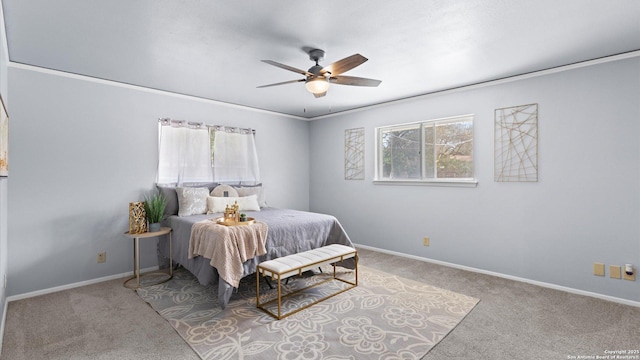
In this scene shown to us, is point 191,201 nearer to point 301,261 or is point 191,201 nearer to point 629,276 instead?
point 301,261

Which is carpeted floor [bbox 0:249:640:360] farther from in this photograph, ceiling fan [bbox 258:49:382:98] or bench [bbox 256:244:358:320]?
ceiling fan [bbox 258:49:382:98]

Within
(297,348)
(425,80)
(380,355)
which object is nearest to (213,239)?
(297,348)

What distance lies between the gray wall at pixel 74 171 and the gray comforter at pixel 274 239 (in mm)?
662

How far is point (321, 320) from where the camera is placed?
8.67 ft

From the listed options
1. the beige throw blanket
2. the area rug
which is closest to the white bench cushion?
the beige throw blanket

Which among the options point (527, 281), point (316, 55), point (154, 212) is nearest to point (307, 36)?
point (316, 55)

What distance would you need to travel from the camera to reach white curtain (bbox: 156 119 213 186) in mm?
4129

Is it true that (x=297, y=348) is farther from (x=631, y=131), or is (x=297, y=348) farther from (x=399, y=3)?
(x=631, y=131)

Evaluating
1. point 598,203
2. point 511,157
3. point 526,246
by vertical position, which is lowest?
point 526,246

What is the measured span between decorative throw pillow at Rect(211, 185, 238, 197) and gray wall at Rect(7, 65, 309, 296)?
808mm

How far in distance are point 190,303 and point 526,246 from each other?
3.70m

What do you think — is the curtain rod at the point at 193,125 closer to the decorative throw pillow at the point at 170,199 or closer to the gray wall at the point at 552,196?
the decorative throw pillow at the point at 170,199

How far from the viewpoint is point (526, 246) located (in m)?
3.53

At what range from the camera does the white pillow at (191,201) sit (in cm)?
389
